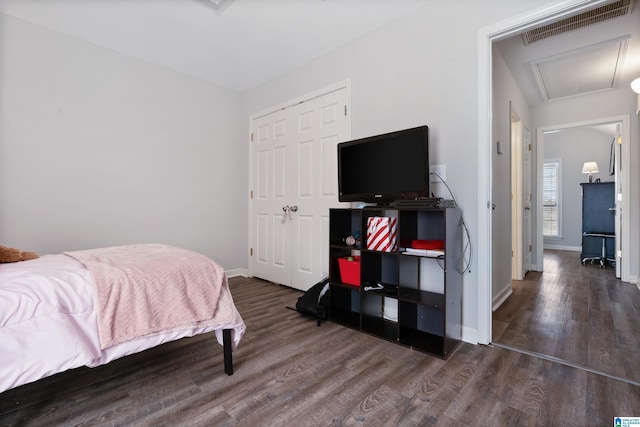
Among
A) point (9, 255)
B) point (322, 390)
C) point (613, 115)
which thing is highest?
point (613, 115)

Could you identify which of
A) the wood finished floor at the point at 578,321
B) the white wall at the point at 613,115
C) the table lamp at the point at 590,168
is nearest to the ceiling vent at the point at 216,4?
the wood finished floor at the point at 578,321

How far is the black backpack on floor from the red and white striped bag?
639mm

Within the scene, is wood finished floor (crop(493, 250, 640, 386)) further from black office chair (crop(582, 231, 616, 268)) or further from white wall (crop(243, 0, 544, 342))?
black office chair (crop(582, 231, 616, 268))

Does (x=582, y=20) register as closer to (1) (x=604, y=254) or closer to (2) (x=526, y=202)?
(2) (x=526, y=202)

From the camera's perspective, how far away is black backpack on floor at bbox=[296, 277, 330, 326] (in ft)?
7.93

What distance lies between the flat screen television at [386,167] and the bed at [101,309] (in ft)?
4.29

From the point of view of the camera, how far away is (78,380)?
62.7 inches

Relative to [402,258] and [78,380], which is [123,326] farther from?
[402,258]

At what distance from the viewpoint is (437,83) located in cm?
222

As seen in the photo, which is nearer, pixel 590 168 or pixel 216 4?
pixel 216 4

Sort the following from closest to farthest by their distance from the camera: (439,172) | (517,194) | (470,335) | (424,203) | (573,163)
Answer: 1. (424,203)
2. (470,335)
3. (439,172)
4. (517,194)
5. (573,163)

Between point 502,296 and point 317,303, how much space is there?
6.44 feet

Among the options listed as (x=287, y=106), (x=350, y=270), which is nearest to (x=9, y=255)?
(x=350, y=270)

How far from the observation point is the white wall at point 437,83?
6.75 feet
